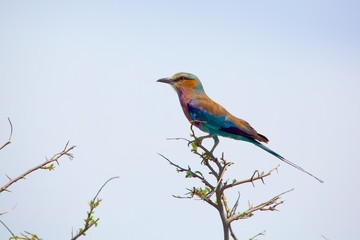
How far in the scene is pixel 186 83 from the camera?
7227 mm

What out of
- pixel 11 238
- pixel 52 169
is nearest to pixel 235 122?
pixel 52 169

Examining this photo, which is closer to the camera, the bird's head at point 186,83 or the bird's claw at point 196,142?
the bird's claw at point 196,142

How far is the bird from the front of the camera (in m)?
6.34

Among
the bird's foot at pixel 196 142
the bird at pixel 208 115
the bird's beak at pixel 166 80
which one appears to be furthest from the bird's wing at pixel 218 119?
the bird's foot at pixel 196 142

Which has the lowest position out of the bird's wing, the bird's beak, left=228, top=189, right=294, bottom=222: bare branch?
left=228, top=189, right=294, bottom=222: bare branch

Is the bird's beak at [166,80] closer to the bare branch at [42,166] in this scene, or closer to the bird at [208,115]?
the bird at [208,115]

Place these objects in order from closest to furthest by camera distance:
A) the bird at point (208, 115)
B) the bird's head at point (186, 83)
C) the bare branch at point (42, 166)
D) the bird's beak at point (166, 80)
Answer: the bare branch at point (42, 166) → the bird at point (208, 115) → the bird's head at point (186, 83) → the bird's beak at point (166, 80)

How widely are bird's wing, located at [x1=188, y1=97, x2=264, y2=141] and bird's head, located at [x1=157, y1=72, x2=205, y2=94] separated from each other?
0.35 metres

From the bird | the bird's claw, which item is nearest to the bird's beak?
the bird

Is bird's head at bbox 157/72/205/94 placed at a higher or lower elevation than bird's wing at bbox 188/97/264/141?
higher

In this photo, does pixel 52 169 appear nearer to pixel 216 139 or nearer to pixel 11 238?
pixel 11 238

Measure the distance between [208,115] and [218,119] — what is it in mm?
140

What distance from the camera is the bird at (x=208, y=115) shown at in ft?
20.8

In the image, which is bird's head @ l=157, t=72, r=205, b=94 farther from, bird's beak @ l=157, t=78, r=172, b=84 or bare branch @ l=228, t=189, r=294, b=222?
bare branch @ l=228, t=189, r=294, b=222
